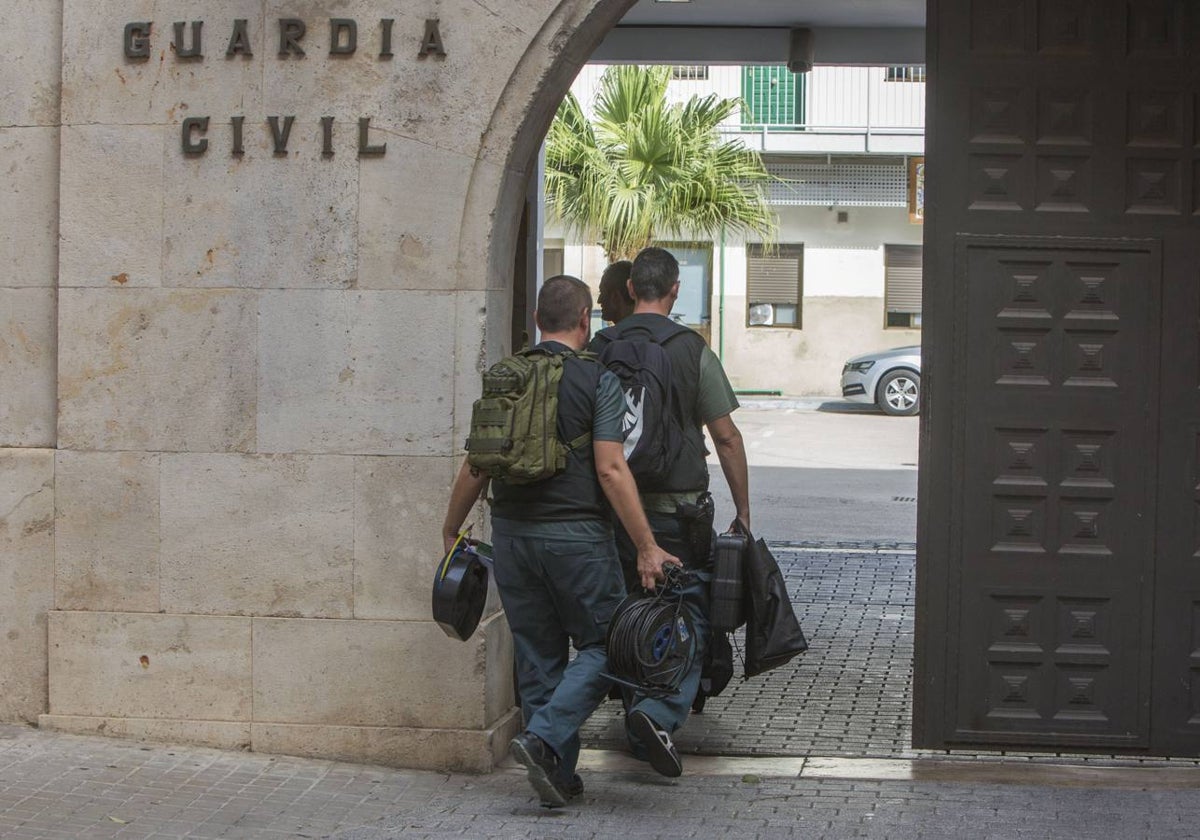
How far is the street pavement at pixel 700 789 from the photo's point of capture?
5.70 meters

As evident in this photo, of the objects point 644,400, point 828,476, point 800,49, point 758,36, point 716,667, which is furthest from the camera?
point 828,476

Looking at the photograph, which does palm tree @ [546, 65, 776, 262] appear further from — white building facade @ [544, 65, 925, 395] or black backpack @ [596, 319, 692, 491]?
black backpack @ [596, 319, 692, 491]

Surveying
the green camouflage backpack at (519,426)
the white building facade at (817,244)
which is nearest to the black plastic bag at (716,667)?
the green camouflage backpack at (519,426)

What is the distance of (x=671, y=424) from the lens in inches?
257

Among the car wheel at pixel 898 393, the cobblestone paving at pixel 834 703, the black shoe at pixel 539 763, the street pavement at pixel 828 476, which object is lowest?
the cobblestone paving at pixel 834 703

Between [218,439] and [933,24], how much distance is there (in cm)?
314

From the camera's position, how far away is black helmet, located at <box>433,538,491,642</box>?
580 centimetres

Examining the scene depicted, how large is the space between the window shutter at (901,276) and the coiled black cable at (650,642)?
26.0 metres

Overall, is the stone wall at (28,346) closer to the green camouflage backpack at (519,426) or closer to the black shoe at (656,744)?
the green camouflage backpack at (519,426)

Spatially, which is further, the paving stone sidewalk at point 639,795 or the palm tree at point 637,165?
the palm tree at point 637,165

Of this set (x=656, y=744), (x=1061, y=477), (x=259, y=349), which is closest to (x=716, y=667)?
(x=656, y=744)

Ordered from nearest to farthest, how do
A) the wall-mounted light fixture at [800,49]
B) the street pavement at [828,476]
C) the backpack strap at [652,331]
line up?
the backpack strap at [652,331]
the wall-mounted light fixture at [800,49]
the street pavement at [828,476]

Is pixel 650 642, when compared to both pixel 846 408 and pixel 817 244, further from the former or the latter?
pixel 817 244

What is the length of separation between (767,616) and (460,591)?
1.22m
